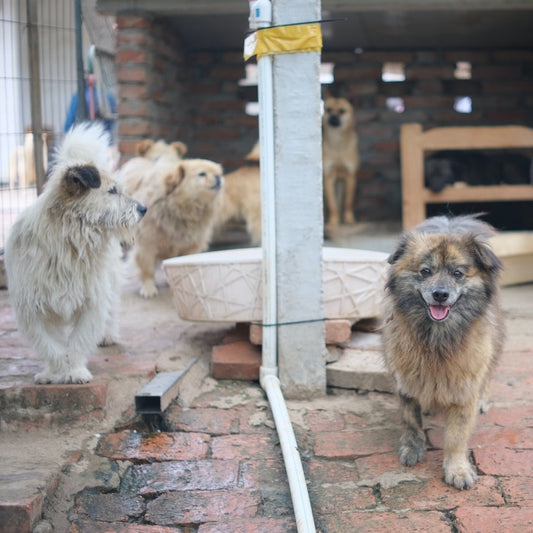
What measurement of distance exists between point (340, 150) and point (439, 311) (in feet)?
15.7

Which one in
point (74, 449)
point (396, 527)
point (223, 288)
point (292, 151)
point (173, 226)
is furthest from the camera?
point (173, 226)

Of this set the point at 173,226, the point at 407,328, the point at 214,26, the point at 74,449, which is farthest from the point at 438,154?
the point at 74,449

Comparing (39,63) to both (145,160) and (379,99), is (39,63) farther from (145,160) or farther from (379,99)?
(379,99)

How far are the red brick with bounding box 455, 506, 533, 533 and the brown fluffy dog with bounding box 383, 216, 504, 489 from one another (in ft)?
0.51

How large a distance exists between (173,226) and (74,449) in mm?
2502

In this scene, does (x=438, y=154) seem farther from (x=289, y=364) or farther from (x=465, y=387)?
(x=465, y=387)

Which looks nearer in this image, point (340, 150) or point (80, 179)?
point (80, 179)

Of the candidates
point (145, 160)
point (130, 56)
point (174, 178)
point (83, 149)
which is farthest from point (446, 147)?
point (83, 149)

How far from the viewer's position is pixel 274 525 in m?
2.77

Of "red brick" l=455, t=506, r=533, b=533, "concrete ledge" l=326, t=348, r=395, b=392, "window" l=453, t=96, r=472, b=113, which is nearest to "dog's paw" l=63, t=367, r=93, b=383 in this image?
"concrete ledge" l=326, t=348, r=395, b=392

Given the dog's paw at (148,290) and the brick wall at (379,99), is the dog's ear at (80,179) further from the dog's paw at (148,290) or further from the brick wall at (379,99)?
the brick wall at (379,99)

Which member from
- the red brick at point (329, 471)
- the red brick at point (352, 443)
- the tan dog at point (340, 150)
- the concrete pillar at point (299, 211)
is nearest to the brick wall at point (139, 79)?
the tan dog at point (340, 150)

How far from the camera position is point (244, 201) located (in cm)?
646

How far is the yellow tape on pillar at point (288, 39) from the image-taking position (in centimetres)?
348
